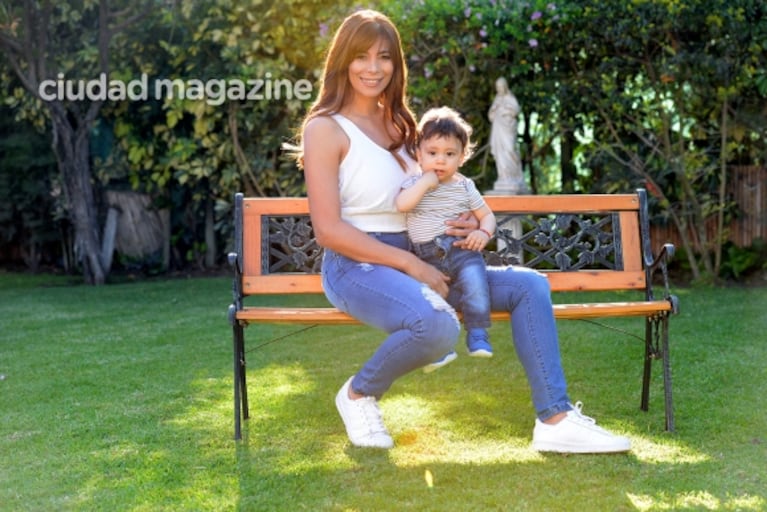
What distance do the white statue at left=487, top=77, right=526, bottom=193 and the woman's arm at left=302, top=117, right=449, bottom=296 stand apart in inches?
205

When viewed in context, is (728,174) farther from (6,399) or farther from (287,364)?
(6,399)

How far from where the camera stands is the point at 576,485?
3221 mm

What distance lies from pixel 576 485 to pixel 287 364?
8.54ft

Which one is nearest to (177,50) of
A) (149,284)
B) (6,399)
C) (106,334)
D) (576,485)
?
(149,284)

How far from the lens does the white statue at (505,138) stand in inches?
344

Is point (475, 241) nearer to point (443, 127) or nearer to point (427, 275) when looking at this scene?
point (427, 275)

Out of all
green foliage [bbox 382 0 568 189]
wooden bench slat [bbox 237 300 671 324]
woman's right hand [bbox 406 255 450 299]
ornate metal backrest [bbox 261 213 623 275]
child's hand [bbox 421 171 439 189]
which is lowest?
wooden bench slat [bbox 237 300 671 324]

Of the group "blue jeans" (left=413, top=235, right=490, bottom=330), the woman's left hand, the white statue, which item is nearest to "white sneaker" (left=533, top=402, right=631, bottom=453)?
"blue jeans" (left=413, top=235, right=490, bottom=330)

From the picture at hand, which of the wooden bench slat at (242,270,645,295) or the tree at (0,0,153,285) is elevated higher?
the tree at (0,0,153,285)

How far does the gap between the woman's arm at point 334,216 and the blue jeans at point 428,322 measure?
0.04 metres

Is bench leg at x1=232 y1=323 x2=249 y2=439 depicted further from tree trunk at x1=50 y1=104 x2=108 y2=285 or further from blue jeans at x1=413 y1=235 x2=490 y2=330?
tree trunk at x1=50 y1=104 x2=108 y2=285

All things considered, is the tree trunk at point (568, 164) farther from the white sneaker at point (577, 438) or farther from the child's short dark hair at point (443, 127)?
the white sneaker at point (577, 438)

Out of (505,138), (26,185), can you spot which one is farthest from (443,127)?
(26,185)

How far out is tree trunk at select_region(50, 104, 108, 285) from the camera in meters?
10.3
